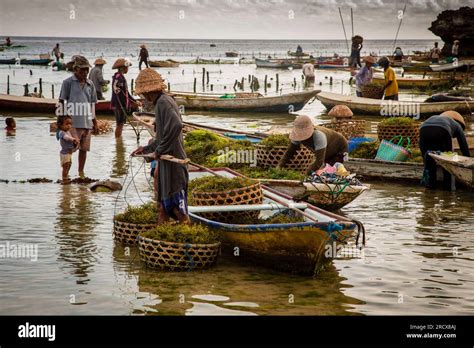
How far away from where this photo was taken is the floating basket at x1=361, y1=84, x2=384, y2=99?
2414 centimetres

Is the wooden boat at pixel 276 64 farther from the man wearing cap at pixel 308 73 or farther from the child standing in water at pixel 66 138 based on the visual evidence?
the child standing in water at pixel 66 138

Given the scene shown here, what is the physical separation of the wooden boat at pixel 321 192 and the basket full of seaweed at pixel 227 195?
4.78 feet

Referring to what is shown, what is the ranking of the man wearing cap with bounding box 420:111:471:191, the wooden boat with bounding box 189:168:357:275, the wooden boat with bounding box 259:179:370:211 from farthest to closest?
the man wearing cap with bounding box 420:111:471:191 → the wooden boat with bounding box 259:179:370:211 → the wooden boat with bounding box 189:168:357:275

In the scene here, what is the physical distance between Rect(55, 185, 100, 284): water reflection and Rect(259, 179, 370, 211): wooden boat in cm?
256

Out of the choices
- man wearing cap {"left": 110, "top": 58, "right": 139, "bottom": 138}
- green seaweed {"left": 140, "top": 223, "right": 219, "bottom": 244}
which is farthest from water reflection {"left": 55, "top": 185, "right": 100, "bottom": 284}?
man wearing cap {"left": 110, "top": 58, "right": 139, "bottom": 138}

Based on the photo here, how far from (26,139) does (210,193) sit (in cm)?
1165

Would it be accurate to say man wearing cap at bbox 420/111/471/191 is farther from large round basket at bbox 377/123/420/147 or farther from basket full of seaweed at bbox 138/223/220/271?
basket full of seaweed at bbox 138/223/220/271

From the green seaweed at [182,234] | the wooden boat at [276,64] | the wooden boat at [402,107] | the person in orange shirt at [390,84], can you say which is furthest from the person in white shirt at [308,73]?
the green seaweed at [182,234]

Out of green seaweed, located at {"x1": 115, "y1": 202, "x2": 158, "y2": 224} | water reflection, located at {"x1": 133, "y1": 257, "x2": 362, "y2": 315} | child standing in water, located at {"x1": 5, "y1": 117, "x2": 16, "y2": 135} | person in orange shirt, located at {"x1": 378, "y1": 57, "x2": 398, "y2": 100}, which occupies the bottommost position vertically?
water reflection, located at {"x1": 133, "y1": 257, "x2": 362, "y2": 315}

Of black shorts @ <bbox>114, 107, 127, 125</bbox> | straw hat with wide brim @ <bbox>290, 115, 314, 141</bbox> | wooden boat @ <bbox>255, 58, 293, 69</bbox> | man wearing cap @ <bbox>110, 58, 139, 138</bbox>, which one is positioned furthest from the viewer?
wooden boat @ <bbox>255, 58, 293, 69</bbox>
